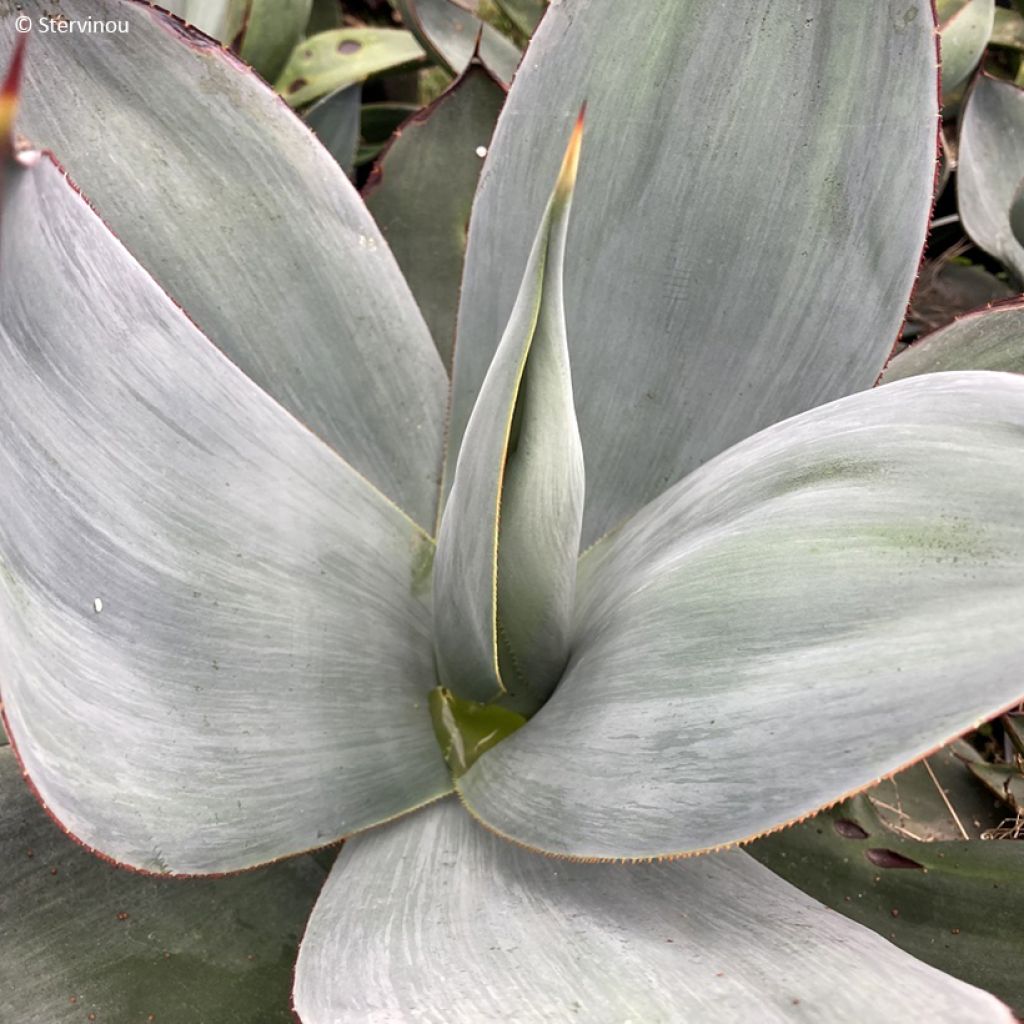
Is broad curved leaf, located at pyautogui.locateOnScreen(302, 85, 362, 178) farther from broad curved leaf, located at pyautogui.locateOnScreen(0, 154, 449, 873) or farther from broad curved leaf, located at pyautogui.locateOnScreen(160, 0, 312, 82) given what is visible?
broad curved leaf, located at pyautogui.locateOnScreen(0, 154, 449, 873)

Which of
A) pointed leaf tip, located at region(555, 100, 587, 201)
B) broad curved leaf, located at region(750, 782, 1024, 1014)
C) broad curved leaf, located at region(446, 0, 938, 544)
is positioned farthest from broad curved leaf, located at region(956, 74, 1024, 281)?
pointed leaf tip, located at region(555, 100, 587, 201)

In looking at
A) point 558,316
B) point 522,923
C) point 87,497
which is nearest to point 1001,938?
point 522,923

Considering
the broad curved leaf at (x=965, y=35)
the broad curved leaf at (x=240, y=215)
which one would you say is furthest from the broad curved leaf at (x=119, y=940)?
the broad curved leaf at (x=965, y=35)

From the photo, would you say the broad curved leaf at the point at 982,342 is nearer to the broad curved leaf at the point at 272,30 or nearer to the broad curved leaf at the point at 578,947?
the broad curved leaf at the point at 578,947

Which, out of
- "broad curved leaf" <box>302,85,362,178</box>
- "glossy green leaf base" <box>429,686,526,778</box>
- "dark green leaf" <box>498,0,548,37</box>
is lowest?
"glossy green leaf base" <box>429,686,526,778</box>

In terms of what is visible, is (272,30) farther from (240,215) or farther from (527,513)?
(527,513)
